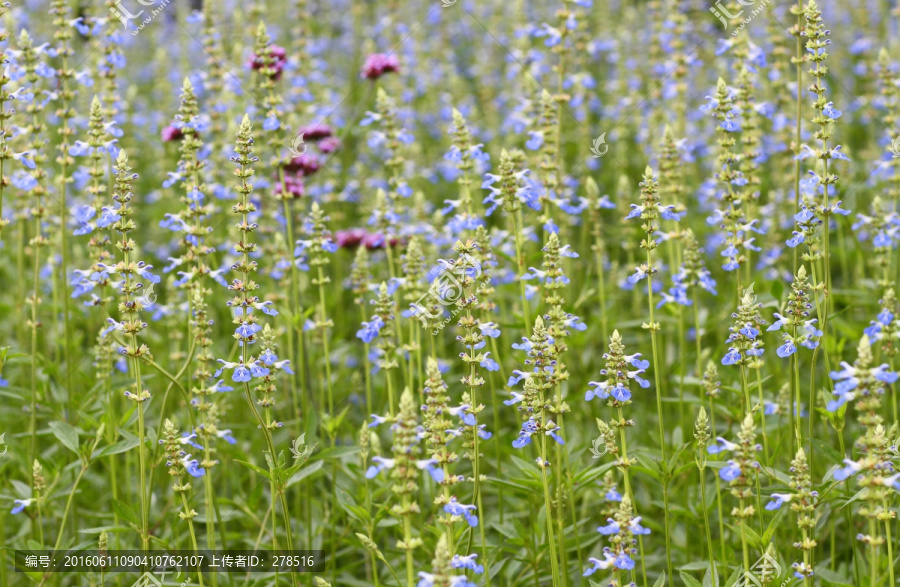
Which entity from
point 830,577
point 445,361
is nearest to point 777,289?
point 830,577

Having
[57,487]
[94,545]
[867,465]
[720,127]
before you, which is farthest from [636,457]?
[57,487]

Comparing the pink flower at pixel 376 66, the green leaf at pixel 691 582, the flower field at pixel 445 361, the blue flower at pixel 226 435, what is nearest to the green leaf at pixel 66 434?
the flower field at pixel 445 361

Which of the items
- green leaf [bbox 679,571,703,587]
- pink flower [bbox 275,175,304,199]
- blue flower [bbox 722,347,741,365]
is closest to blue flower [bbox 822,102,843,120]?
blue flower [bbox 722,347,741,365]

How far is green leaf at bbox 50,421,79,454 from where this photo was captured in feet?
17.3

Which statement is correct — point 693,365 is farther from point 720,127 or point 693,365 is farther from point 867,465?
point 867,465

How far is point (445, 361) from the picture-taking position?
7.12 meters

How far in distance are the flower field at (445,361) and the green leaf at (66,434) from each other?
28 mm

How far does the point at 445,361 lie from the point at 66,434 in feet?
9.16

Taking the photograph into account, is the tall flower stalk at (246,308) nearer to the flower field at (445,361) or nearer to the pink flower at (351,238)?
the flower field at (445,361)

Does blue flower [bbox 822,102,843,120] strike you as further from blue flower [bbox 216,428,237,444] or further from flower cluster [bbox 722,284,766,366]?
blue flower [bbox 216,428,237,444]

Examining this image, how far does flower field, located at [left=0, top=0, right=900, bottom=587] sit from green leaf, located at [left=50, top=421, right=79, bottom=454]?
28 millimetres

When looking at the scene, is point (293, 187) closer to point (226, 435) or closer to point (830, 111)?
point (226, 435)

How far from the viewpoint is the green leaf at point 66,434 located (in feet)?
17.3

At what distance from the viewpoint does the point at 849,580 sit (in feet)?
17.9
